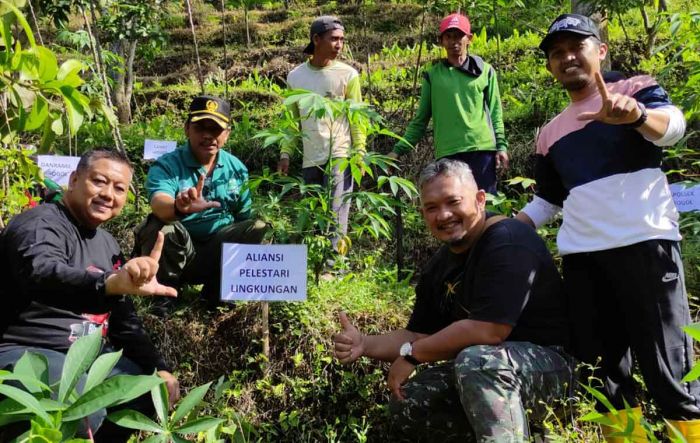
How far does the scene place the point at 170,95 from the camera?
7383mm

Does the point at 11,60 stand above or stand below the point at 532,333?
above

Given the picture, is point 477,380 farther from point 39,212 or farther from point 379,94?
point 379,94

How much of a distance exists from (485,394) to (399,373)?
1.24 feet

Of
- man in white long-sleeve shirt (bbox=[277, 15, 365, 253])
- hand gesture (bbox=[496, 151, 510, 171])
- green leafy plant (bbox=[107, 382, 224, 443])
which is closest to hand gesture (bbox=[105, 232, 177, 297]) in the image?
green leafy plant (bbox=[107, 382, 224, 443])

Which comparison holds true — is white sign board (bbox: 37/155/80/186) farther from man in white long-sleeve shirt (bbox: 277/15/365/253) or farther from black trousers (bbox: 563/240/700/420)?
black trousers (bbox: 563/240/700/420)

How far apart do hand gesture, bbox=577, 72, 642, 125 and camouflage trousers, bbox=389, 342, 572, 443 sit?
829 millimetres

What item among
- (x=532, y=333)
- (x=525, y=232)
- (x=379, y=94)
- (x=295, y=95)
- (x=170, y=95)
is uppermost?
(x=170, y=95)

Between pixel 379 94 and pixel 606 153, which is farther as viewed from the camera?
pixel 379 94

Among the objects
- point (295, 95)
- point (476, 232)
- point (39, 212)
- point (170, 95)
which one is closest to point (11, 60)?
point (39, 212)

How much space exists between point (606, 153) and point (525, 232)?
1.32ft

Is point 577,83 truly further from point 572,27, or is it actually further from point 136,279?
point 136,279

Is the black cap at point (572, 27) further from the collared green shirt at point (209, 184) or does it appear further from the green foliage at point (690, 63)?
the collared green shirt at point (209, 184)

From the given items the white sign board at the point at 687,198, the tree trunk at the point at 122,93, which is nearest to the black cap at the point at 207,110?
the white sign board at the point at 687,198

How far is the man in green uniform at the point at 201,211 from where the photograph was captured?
2.79m
